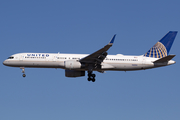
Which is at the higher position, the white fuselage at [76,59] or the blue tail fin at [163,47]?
the blue tail fin at [163,47]

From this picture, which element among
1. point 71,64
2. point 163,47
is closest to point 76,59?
point 71,64

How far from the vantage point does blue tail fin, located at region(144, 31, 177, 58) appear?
50250mm

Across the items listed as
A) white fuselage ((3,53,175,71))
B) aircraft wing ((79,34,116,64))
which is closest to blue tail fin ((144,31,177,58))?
white fuselage ((3,53,175,71))

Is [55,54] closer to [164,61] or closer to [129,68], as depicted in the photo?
[129,68]

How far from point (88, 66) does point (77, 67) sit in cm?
185

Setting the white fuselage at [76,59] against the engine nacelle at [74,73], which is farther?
the engine nacelle at [74,73]

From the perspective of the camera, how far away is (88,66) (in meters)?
47.8

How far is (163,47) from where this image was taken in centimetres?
5100

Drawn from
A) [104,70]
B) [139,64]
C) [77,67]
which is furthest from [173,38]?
[77,67]

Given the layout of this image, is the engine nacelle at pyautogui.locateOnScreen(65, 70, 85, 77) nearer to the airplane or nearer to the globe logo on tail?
the airplane

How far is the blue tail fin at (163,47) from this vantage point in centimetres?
5025

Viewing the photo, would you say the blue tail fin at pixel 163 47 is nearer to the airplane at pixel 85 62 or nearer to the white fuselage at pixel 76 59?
the airplane at pixel 85 62

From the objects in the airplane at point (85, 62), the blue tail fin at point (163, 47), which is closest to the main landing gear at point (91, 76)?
the airplane at point (85, 62)

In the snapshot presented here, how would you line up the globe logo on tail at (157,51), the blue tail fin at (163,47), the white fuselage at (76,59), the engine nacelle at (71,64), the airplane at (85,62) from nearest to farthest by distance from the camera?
the engine nacelle at (71,64) < the airplane at (85,62) < the white fuselage at (76,59) < the globe logo on tail at (157,51) < the blue tail fin at (163,47)
